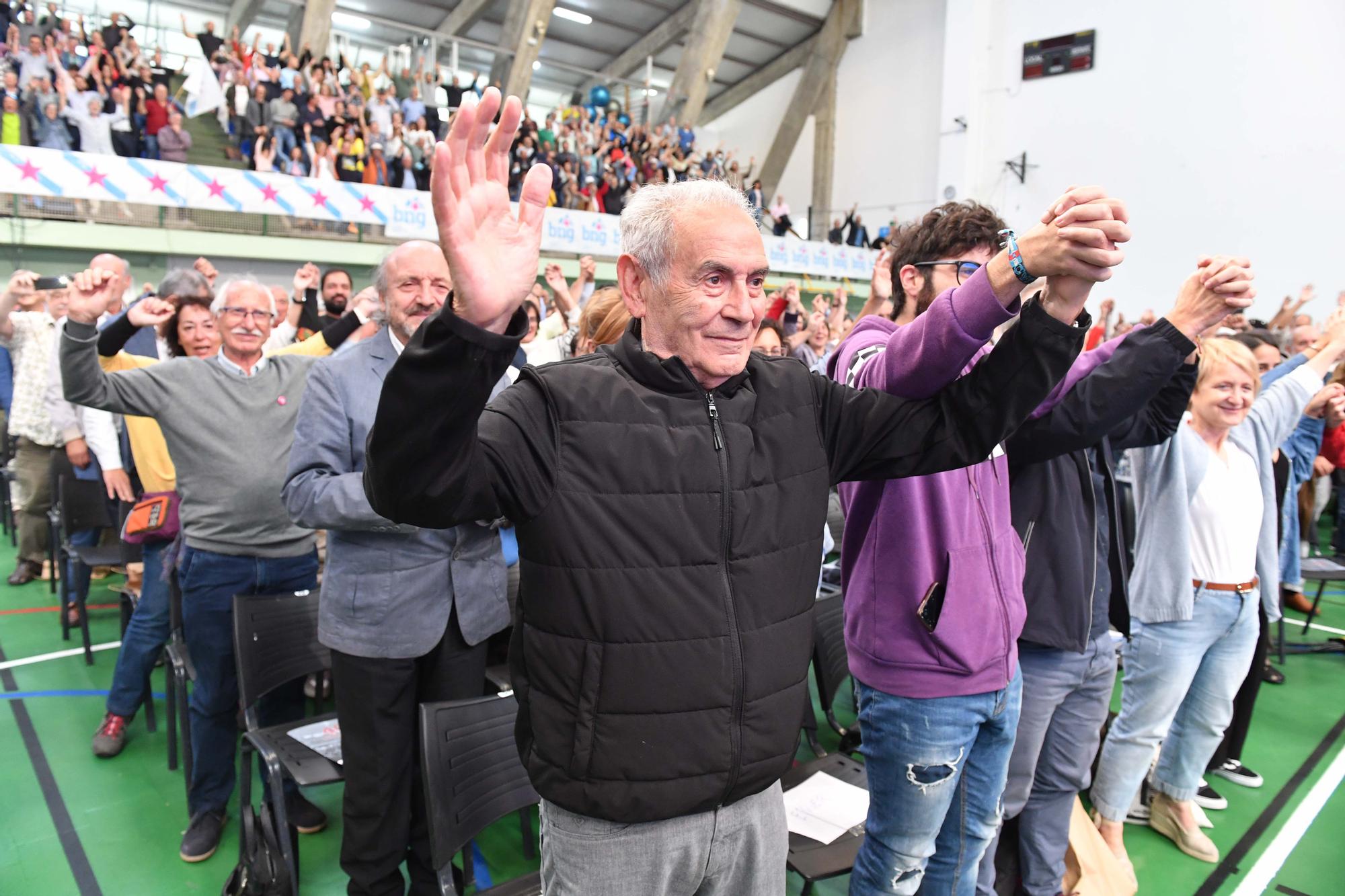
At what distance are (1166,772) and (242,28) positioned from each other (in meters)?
19.4

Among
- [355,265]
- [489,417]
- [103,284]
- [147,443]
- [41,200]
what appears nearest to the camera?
[489,417]

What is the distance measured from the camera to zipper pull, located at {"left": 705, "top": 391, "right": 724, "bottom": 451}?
1271 mm

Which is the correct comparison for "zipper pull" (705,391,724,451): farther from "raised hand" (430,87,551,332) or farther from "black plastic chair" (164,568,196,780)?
"black plastic chair" (164,568,196,780)

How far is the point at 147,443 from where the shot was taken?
359 centimetres

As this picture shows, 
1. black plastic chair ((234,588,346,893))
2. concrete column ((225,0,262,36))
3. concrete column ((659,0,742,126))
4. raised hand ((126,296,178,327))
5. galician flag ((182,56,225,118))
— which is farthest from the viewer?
concrete column ((659,0,742,126))

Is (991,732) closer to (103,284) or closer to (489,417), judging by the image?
(489,417)

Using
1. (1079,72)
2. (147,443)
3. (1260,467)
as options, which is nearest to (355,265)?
(147,443)

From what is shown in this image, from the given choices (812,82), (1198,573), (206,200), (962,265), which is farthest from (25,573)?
(812,82)

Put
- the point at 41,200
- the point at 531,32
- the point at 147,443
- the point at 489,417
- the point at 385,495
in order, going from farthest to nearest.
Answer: the point at 531,32 → the point at 41,200 → the point at 147,443 → the point at 489,417 → the point at 385,495

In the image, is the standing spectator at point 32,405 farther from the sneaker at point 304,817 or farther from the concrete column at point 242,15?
the concrete column at point 242,15

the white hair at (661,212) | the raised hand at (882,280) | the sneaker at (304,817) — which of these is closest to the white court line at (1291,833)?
the raised hand at (882,280)

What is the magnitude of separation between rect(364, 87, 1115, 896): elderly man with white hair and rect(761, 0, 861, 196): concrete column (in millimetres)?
21264

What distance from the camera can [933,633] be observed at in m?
1.64

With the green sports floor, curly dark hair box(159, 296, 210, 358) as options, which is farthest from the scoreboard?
curly dark hair box(159, 296, 210, 358)
